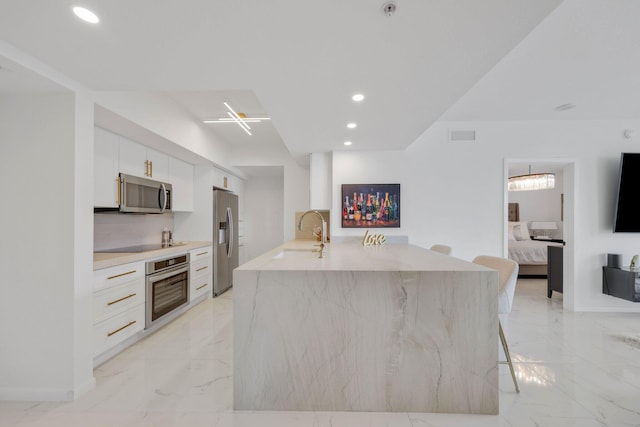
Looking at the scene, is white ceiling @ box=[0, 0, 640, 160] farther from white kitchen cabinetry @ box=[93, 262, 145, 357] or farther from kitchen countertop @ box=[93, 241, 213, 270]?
white kitchen cabinetry @ box=[93, 262, 145, 357]

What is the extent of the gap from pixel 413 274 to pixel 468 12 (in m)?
1.31

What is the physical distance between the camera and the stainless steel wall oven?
3.12 meters

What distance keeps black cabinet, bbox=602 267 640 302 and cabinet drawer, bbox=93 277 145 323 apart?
17.8ft

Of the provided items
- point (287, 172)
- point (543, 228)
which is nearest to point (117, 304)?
point (287, 172)

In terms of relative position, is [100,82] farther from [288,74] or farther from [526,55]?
[526,55]

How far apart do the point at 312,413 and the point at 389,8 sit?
2111mm

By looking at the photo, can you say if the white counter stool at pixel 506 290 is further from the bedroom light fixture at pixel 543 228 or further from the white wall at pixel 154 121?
the bedroom light fixture at pixel 543 228

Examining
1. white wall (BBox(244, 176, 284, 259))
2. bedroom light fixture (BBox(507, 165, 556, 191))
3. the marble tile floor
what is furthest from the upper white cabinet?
bedroom light fixture (BBox(507, 165, 556, 191))

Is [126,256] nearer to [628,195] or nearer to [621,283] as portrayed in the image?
[621,283]

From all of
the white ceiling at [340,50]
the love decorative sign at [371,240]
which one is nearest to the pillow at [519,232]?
the white ceiling at [340,50]

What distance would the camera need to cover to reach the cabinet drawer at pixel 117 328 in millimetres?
2453

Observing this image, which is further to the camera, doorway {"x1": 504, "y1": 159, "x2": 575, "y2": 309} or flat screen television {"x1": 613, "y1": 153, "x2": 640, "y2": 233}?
doorway {"x1": 504, "y1": 159, "x2": 575, "y2": 309}

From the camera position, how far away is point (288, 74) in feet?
6.48

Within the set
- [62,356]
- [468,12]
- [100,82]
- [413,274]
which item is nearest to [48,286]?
[62,356]
